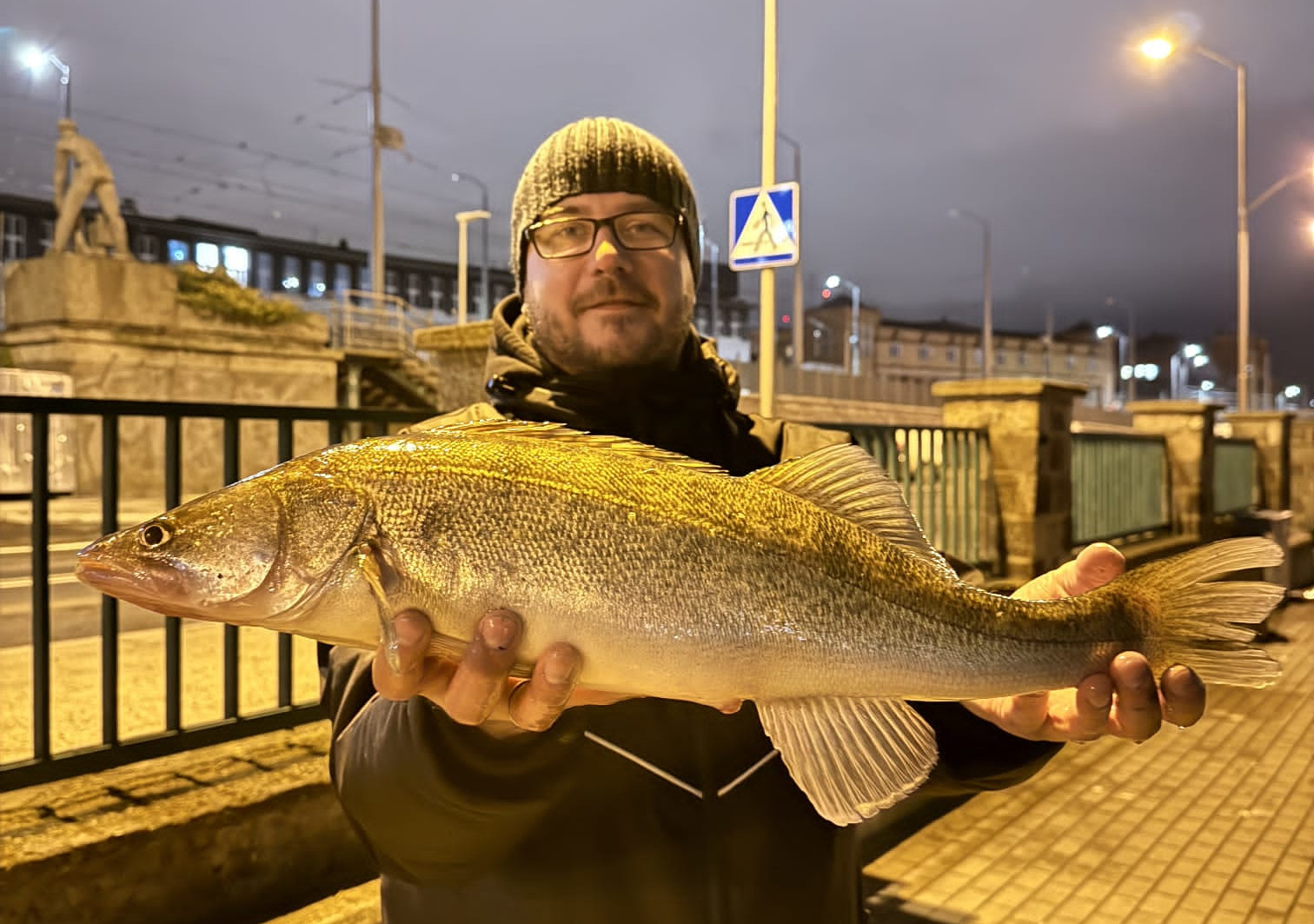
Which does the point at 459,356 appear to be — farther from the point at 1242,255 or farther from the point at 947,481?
the point at 1242,255

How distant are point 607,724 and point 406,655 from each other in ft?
2.05

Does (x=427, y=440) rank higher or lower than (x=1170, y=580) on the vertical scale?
higher

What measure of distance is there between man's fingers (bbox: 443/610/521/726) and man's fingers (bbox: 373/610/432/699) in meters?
0.07

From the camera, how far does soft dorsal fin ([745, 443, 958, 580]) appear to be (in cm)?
172

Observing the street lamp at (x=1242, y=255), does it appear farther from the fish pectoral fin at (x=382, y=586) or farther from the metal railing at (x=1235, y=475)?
the fish pectoral fin at (x=382, y=586)

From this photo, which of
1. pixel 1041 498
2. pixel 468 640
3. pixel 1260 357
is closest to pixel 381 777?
pixel 468 640

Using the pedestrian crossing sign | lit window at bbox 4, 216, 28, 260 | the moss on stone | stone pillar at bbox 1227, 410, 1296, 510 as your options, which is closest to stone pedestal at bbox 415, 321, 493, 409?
the pedestrian crossing sign

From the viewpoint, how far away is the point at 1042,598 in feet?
6.41

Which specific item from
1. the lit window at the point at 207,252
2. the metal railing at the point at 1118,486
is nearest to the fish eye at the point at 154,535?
the metal railing at the point at 1118,486

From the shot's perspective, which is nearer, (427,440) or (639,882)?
(427,440)

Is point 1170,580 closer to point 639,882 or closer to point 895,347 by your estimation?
point 639,882

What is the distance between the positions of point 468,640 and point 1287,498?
17.5 metres

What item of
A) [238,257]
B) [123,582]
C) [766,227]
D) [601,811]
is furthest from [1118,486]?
[238,257]

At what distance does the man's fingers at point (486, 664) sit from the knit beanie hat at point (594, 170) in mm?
1301
